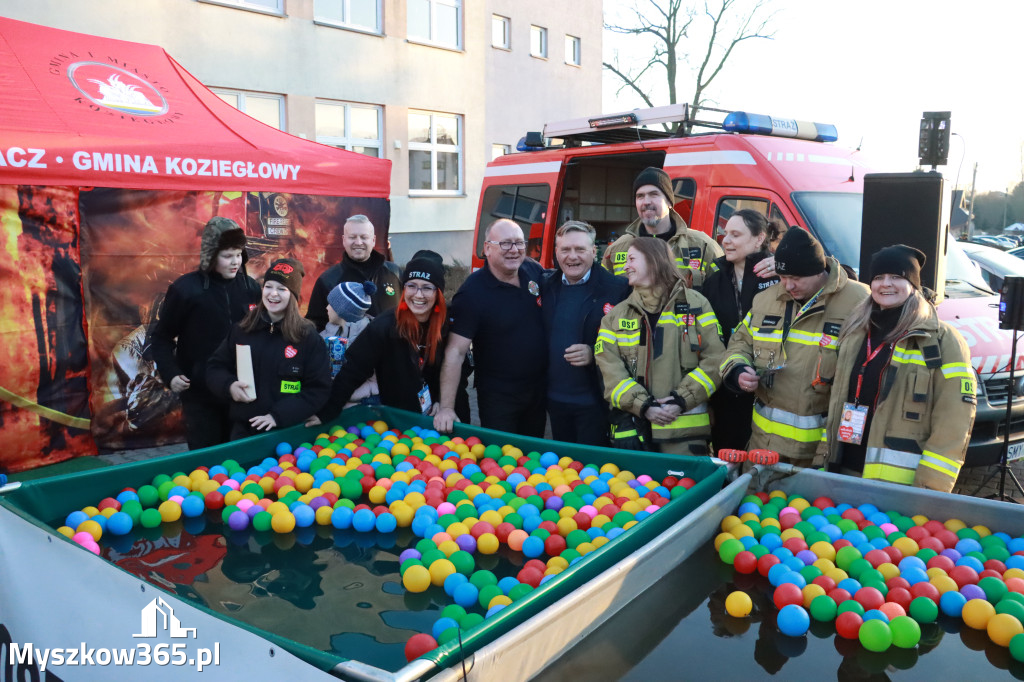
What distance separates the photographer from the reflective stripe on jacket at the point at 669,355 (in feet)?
13.3

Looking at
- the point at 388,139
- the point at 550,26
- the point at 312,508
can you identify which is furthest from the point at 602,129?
the point at 550,26

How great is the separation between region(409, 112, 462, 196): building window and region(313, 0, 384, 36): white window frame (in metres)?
1.98

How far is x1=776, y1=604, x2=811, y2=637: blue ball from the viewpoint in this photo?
7.66 feet

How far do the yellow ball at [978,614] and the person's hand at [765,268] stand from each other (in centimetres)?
227

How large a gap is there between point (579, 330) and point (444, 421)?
971mm

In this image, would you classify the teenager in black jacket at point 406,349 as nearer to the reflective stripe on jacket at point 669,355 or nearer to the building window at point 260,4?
the reflective stripe on jacket at point 669,355

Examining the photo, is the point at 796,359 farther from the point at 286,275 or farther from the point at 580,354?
the point at 286,275

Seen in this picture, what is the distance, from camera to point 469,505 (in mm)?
3279

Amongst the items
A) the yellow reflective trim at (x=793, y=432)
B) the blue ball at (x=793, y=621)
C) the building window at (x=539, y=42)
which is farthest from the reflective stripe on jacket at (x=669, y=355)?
the building window at (x=539, y=42)

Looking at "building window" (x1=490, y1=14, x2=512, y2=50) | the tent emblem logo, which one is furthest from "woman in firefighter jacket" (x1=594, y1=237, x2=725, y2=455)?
"building window" (x1=490, y1=14, x2=512, y2=50)

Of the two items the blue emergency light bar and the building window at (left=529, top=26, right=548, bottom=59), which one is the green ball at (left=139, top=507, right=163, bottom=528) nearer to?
the blue emergency light bar

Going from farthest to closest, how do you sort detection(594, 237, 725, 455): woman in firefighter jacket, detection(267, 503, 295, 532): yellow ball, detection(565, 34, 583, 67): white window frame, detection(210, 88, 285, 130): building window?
detection(565, 34, 583, 67): white window frame
detection(210, 88, 285, 130): building window
detection(594, 237, 725, 455): woman in firefighter jacket
detection(267, 503, 295, 532): yellow ball

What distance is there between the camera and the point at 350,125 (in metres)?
16.3

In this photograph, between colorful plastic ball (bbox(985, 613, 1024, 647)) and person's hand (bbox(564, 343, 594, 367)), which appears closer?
colorful plastic ball (bbox(985, 613, 1024, 647))
